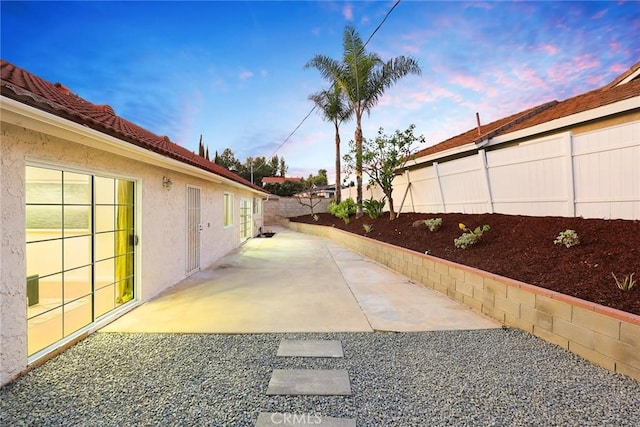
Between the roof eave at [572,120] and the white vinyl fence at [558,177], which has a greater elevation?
the roof eave at [572,120]

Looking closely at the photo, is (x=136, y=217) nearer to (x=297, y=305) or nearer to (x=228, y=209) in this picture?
(x=297, y=305)

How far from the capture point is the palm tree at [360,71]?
46.9 ft

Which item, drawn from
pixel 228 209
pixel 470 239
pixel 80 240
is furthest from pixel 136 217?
pixel 228 209

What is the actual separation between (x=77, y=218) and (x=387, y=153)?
31.5 ft

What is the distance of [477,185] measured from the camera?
8289mm

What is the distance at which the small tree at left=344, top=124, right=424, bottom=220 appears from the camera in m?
11.4

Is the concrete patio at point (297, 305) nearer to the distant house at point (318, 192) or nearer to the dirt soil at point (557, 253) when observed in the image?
the dirt soil at point (557, 253)

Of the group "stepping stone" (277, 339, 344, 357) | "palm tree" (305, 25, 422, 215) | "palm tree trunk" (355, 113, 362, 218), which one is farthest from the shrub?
"palm tree" (305, 25, 422, 215)

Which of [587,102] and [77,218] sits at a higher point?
[587,102]

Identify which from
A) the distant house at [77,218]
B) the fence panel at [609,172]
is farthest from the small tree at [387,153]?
the distant house at [77,218]

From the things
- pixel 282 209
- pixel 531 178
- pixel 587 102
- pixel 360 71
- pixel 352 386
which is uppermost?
pixel 360 71

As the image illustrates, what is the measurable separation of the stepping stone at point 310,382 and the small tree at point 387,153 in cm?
958

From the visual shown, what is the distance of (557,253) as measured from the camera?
16.0ft

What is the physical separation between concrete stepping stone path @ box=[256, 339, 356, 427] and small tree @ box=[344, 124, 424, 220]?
9.24 meters
